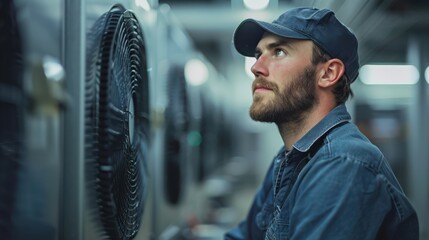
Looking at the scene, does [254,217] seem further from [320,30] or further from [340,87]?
[320,30]

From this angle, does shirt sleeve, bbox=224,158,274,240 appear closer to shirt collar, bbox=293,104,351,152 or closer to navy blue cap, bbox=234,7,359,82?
shirt collar, bbox=293,104,351,152

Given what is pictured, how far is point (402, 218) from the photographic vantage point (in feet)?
4.39

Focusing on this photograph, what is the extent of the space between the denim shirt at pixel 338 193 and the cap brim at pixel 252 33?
0.27 meters

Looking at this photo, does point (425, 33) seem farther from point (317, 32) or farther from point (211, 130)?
point (317, 32)

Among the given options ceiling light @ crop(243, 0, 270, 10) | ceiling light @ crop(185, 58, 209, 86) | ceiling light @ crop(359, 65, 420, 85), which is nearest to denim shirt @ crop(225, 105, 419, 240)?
ceiling light @ crop(243, 0, 270, 10)

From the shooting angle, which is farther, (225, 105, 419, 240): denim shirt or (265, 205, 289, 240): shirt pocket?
(265, 205, 289, 240): shirt pocket

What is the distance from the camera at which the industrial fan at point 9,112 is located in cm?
88

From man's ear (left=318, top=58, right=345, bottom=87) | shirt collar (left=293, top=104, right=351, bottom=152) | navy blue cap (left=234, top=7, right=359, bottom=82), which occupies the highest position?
navy blue cap (left=234, top=7, right=359, bottom=82)

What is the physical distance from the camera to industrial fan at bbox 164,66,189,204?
2674 mm

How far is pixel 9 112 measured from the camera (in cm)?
90

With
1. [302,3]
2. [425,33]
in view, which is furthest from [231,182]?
[302,3]

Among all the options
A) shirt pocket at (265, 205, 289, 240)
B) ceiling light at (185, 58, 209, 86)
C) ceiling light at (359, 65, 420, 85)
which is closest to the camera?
shirt pocket at (265, 205, 289, 240)

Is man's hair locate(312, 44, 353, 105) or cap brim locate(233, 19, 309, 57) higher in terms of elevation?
cap brim locate(233, 19, 309, 57)

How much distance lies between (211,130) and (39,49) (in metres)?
4.39
